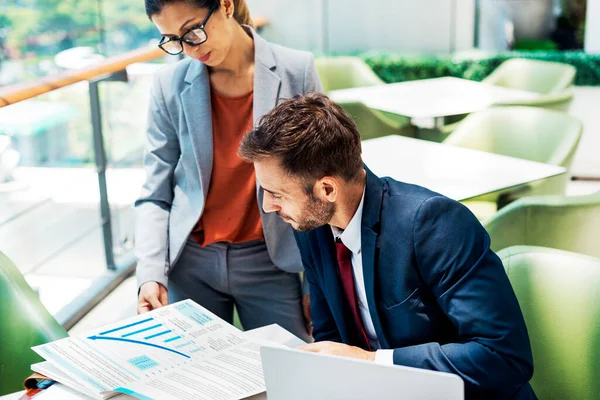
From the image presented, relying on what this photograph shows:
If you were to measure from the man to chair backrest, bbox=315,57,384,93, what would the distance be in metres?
4.59

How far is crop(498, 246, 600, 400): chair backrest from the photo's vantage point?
5.47ft

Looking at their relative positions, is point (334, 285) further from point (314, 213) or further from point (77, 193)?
point (77, 193)

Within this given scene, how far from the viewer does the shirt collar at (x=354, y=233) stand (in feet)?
5.33

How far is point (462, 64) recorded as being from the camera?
23.3ft

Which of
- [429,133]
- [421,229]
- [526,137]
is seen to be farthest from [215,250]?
[429,133]

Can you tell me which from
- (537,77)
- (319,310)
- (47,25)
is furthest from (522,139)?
(47,25)

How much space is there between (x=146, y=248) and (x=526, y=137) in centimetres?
233

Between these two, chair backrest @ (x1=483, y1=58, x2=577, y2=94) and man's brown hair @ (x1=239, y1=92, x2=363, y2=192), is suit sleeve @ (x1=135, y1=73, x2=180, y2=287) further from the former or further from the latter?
chair backrest @ (x1=483, y1=58, x2=577, y2=94)

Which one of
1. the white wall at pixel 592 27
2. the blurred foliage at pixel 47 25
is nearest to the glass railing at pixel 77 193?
the white wall at pixel 592 27

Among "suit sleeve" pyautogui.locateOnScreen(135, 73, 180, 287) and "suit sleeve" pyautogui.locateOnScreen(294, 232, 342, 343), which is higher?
"suit sleeve" pyautogui.locateOnScreen(135, 73, 180, 287)

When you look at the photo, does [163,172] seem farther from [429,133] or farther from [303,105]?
[429,133]

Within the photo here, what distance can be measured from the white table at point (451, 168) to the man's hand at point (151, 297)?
125 cm

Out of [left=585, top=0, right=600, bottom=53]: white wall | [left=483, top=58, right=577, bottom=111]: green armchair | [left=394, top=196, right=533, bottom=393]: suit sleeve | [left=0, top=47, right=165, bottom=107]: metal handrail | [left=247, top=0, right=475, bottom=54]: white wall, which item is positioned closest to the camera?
[left=394, top=196, right=533, bottom=393]: suit sleeve

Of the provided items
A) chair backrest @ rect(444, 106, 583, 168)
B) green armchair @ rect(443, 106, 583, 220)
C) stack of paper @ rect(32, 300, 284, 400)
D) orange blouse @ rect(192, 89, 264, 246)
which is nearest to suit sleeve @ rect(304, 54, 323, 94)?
orange blouse @ rect(192, 89, 264, 246)
